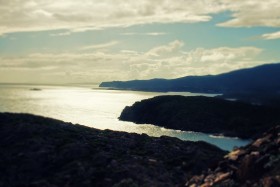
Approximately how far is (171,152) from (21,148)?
27.7 meters

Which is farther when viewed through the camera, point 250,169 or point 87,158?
point 87,158

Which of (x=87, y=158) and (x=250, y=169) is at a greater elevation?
(x=250, y=169)

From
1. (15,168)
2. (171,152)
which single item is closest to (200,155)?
(171,152)

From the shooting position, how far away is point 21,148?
79.1 meters

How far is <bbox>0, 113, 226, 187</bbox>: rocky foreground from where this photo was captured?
65000 mm

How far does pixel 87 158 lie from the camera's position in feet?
244

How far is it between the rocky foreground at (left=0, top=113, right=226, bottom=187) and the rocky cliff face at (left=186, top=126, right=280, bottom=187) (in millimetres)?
17972

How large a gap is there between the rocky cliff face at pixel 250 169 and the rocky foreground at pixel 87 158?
18.0 metres

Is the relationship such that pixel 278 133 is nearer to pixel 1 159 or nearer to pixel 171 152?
pixel 171 152

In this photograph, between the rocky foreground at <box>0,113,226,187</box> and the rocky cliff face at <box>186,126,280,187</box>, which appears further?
the rocky foreground at <box>0,113,226,187</box>

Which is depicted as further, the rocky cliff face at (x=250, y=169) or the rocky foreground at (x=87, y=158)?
the rocky foreground at (x=87, y=158)

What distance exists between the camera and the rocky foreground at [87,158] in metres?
65.0

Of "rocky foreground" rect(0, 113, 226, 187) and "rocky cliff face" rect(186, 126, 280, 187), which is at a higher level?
"rocky cliff face" rect(186, 126, 280, 187)

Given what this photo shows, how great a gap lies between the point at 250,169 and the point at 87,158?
43236mm
